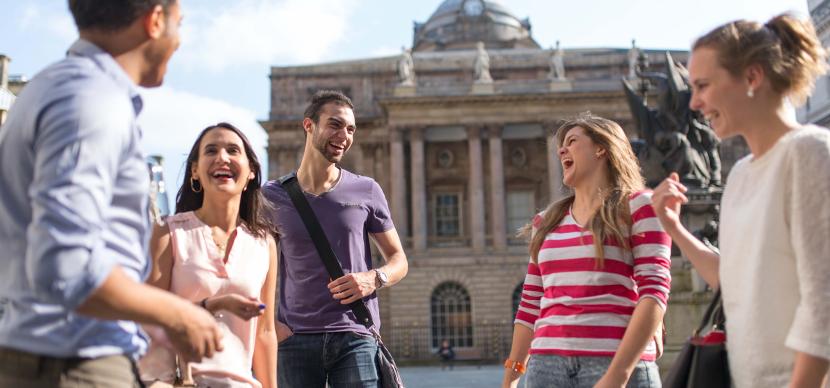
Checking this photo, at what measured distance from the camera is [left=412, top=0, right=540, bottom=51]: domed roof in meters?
54.3

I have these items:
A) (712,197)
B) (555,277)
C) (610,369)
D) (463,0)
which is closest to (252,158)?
(555,277)

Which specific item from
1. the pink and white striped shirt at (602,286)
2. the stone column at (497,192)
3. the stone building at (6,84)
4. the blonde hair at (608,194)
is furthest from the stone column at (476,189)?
the pink and white striped shirt at (602,286)

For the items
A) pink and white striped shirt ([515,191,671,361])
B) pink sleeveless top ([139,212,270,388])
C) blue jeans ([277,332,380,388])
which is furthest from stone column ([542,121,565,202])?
pink sleeveless top ([139,212,270,388])

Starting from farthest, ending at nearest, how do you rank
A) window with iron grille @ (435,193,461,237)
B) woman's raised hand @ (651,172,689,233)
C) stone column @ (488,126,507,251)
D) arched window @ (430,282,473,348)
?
window with iron grille @ (435,193,461,237)
stone column @ (488,126,507,251)
arched window @ (430,282,473,348)
woman's raised hand @ (651,172,689,233)

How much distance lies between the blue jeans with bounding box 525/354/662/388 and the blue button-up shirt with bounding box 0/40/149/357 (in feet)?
5.93

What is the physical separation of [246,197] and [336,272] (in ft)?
2.44

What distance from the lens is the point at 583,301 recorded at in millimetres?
3426

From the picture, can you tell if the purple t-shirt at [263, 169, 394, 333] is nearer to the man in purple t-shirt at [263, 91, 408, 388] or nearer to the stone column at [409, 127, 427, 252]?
the man in purple t-shirt at [263, 91, 408, 388]

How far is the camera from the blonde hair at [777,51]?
2.52m

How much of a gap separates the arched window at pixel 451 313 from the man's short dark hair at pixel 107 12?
1533 inches

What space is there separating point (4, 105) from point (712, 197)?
23627mm

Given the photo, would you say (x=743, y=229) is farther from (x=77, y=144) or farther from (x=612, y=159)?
(x=77, y=144)

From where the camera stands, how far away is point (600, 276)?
344 cm

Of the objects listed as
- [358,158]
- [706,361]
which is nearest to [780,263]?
[706,361]
